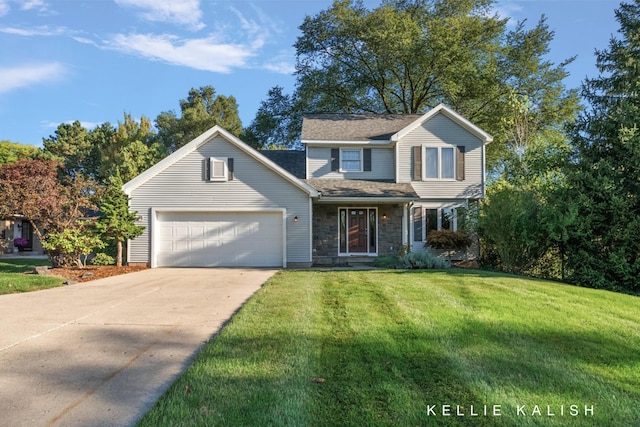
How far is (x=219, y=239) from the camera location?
14.4 meters

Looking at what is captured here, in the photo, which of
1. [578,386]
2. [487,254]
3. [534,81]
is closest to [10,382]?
[578,386]

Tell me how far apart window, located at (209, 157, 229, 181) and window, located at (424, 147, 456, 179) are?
27.4 feet

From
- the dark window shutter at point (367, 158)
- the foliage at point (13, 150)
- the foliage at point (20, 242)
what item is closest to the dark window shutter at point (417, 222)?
the dark window shutter at point (367, 158)

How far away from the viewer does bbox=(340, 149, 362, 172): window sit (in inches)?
669

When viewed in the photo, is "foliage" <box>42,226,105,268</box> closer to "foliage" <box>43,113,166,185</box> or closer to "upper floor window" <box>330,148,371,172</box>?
"upper floor window" <box>330,148,371,172</box>

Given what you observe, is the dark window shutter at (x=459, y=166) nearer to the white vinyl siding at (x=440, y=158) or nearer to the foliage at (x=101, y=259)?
the white vinyl siding at (x=440, y=158)

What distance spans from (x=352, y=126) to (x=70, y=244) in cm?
1204

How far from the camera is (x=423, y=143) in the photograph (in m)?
16.7

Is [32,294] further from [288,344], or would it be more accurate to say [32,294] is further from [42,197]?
[288,344]

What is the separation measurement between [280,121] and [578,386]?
25304 mm

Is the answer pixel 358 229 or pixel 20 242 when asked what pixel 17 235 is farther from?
pixel 358 229

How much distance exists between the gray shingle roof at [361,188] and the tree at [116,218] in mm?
6851

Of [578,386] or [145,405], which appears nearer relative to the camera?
[145,405]

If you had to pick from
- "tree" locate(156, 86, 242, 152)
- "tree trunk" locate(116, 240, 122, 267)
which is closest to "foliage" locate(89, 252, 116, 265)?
"tree trunk" locate(116, 240, 122, 267)
